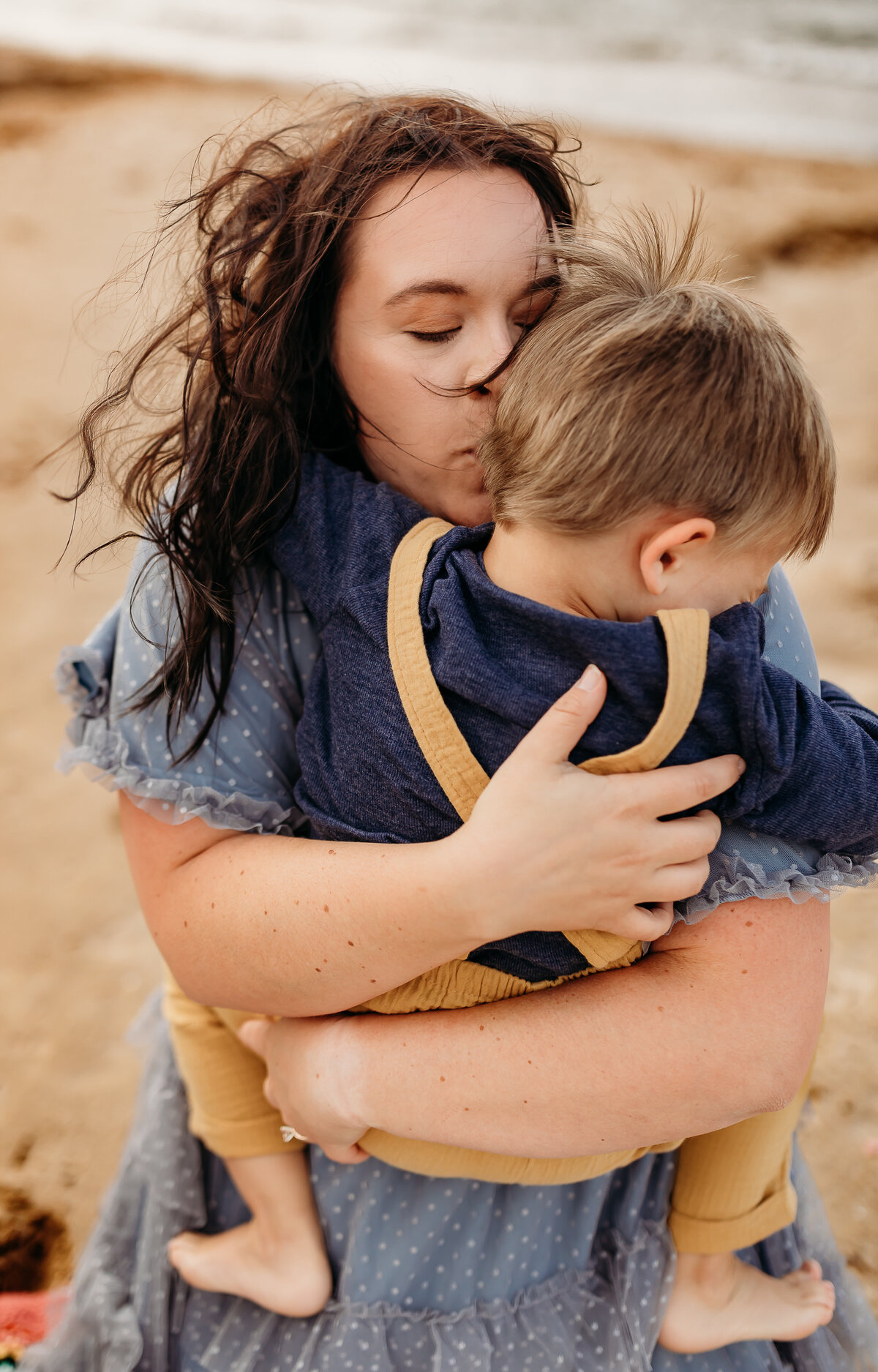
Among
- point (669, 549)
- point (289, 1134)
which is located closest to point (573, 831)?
point (669, 549)

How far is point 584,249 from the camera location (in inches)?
51.8

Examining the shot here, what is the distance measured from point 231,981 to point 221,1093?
421mm

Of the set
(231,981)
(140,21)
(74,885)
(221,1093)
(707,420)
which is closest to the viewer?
(707,420)

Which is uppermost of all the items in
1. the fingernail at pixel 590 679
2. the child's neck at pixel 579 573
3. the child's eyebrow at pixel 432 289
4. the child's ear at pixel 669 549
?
the child's eyebrow at pixel 432 289

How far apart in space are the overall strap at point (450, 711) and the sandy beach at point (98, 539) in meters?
0.57

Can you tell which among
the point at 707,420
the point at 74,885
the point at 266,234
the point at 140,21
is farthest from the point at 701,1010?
the point at 140,21

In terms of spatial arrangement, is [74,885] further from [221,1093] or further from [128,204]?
[128,204]

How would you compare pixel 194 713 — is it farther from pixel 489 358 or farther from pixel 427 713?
pixel 489 358

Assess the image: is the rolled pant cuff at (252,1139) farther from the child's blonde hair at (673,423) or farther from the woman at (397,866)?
the child's blonde hair at (673,423)

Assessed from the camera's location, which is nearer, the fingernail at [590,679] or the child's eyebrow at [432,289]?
the fingernail at [590,679]

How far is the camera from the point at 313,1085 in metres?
1.30

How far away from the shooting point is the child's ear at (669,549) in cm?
112

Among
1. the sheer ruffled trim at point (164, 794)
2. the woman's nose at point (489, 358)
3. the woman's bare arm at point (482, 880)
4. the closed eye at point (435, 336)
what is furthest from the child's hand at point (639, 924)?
the closed eye at point (435, 336)

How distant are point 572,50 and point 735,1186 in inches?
469
